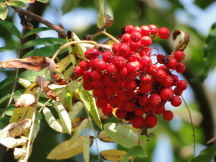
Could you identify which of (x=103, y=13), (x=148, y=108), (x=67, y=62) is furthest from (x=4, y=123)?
(x=103, y=13)

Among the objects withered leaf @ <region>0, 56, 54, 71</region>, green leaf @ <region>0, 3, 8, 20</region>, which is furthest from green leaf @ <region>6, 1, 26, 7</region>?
withered leaf @ <region>0, 56, 54, 71</region>

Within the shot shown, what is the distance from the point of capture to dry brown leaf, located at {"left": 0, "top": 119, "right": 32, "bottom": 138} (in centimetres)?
138

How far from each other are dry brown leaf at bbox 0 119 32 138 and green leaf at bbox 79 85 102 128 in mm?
261

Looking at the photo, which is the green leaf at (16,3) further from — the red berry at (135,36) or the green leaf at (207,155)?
the green leaf at (207,155)

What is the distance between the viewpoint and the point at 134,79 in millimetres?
1541

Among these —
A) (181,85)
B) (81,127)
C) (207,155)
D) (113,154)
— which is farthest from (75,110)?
(207,155)

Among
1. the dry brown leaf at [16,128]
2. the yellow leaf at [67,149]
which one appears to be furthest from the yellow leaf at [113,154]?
the dry brown leaf at [16,128]

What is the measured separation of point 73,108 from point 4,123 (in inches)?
12.1

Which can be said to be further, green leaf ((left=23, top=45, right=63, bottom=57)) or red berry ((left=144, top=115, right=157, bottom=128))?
green leaf ((left=23, top=45, right=63, bottom=57))

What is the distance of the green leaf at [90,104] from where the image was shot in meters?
1.61

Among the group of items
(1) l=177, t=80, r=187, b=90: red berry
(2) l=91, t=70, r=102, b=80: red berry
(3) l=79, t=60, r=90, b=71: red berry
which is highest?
(1) l=177, t=80, r=187, b=90: red berry

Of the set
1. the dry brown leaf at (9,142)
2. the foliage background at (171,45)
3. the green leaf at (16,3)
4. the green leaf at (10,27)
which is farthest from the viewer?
the foliage background at (171,45)

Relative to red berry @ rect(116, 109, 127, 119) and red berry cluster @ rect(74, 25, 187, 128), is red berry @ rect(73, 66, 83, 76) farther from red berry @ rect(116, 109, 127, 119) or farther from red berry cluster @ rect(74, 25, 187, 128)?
red berry @ rect(116, 109, 127, 119)

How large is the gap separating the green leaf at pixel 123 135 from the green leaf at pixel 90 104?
5 centimetres
